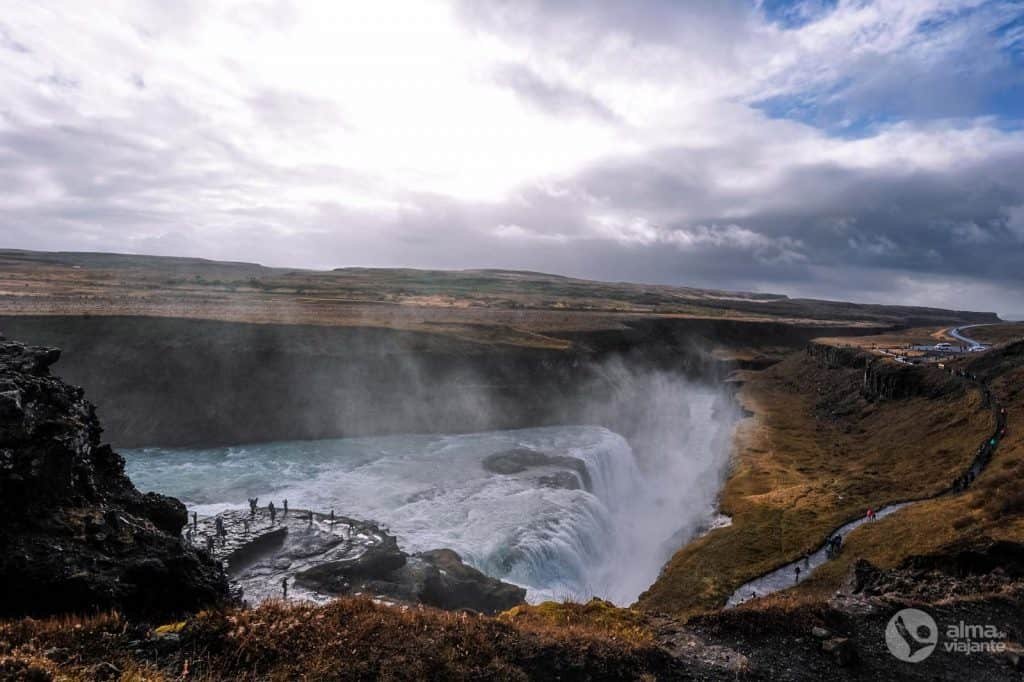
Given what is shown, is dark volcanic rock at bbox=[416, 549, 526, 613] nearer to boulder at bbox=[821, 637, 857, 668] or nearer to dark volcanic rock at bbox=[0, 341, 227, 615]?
dark volcanic rock at bbox=[0, 341, 227, 615]

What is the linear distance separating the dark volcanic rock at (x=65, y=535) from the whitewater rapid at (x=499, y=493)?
22886 millimetres

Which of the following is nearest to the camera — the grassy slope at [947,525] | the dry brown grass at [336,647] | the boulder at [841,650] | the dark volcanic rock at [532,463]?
the dry brown grass at [336,647]

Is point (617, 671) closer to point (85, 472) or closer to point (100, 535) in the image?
point (100, 535)

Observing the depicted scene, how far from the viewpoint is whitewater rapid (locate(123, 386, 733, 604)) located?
38094 mm

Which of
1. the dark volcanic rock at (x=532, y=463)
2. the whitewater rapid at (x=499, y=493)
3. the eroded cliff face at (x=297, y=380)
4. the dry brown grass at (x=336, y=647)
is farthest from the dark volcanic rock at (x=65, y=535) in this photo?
the eroded cliff face at (x=297, y=380)

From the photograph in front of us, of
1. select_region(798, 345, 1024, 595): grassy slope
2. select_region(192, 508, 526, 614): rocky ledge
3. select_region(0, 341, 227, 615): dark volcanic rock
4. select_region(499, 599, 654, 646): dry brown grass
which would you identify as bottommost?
select_region(192, 508, 526, 614): rocky ledge

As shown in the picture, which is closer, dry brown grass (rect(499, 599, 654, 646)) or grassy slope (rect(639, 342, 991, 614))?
dry brown grass (rect(499, 599, 654, 646))

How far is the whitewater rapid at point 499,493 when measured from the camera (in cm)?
3809

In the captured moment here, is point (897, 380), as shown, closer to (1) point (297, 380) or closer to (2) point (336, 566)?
(2) point (336, 566)

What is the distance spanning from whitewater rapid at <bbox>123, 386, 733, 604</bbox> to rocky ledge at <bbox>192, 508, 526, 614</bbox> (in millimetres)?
4388

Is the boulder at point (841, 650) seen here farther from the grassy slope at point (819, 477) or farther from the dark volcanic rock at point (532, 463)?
the dark volcanic rock at point (532, 463)

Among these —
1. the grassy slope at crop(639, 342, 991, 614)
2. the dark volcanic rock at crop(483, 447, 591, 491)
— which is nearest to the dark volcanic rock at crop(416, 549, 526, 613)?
the grassy slope at crop(639, 342, 991, 614)

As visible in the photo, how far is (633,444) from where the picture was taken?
76875 mm

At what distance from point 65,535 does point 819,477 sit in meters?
56.0
